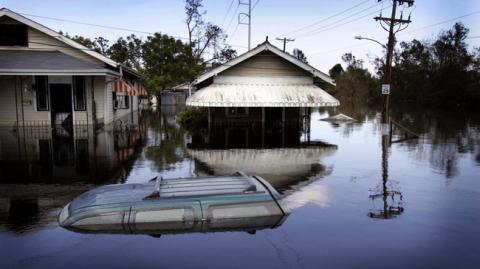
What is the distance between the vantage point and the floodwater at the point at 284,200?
19.1ft

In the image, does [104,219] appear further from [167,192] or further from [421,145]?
[421,145]

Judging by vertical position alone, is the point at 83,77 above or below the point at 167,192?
above

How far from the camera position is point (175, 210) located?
664 centimetres

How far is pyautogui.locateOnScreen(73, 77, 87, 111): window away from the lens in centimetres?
2198

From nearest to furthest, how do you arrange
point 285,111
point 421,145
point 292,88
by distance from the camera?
point 421,145
point 292,88
point 285,111

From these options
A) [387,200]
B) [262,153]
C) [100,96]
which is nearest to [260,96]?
[262,153]

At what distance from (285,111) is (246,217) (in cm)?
1886

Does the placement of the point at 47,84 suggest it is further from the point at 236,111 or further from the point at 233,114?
the point at 236,111

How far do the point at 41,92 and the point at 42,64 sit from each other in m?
2.25

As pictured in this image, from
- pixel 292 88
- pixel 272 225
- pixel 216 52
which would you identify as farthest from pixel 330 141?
pixel 216 52

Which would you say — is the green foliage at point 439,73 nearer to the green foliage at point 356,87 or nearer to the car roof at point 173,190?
the green foliage at point 356,87

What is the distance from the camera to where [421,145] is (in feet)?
56.5

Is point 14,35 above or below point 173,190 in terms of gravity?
above

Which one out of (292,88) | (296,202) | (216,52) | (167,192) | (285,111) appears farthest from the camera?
(216,52)
